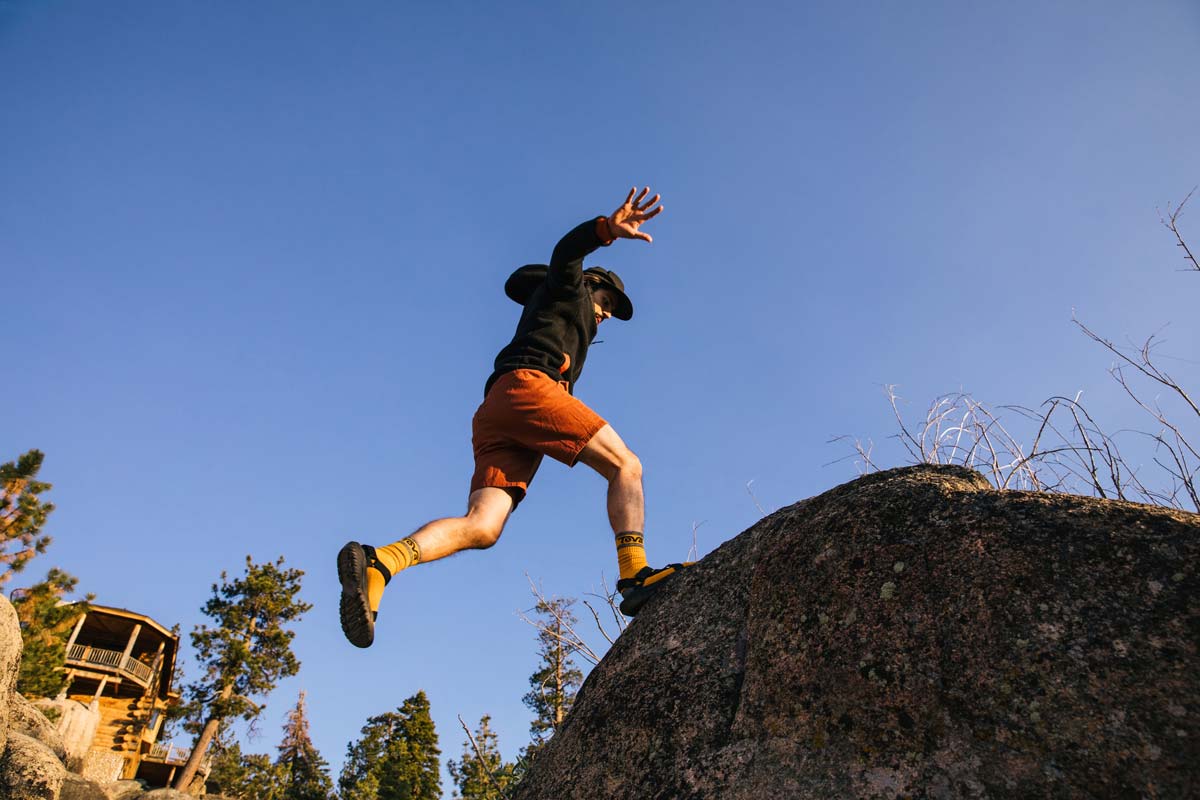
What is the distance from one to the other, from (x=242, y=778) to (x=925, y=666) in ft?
128

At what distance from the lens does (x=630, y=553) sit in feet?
12.3

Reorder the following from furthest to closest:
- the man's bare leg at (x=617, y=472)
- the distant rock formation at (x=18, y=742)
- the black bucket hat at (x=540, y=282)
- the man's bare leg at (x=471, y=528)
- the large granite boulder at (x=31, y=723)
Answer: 1. the large granite boulder at (x=31, y=723)
2. the distant rock formation at (x=18, y=742)
3. the black bucket hat at (x=540, y=282)
4. the man's bare leg at (x=617, y=472)
5. the man's bare leg at (x=471, y=528)

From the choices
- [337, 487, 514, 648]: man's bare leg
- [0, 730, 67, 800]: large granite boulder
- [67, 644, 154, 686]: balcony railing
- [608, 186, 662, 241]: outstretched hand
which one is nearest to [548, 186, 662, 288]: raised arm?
[608, 186, 662, 241]: outstretched hand

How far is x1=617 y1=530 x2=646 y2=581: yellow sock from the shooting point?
3.68 metres

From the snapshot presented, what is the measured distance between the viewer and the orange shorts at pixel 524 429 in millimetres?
3943

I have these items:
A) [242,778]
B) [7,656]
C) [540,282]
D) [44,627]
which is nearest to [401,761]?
[242,778]

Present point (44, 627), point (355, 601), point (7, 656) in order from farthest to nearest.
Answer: point (44, 627) → point (7, 656) → point (355, 601)

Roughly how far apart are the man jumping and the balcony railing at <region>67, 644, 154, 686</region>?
105ft

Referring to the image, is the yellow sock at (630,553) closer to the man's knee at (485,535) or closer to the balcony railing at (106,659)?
the man's knee at (485,535)

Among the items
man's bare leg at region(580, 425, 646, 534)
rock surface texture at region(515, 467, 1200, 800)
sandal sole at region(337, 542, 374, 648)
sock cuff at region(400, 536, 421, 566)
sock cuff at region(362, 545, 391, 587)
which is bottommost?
rock surface texture at region(515, 467, 1200, 800)

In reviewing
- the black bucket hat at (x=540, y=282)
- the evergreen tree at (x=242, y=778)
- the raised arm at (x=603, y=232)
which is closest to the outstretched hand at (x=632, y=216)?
the raised arm at (x=603, y=232)

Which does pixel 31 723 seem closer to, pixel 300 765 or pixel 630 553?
pixel 630 553

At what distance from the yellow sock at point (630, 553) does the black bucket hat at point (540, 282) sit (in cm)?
157

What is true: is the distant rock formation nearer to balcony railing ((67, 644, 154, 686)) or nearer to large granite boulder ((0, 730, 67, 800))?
large granite boulder ((0, 730, 67, 800))
